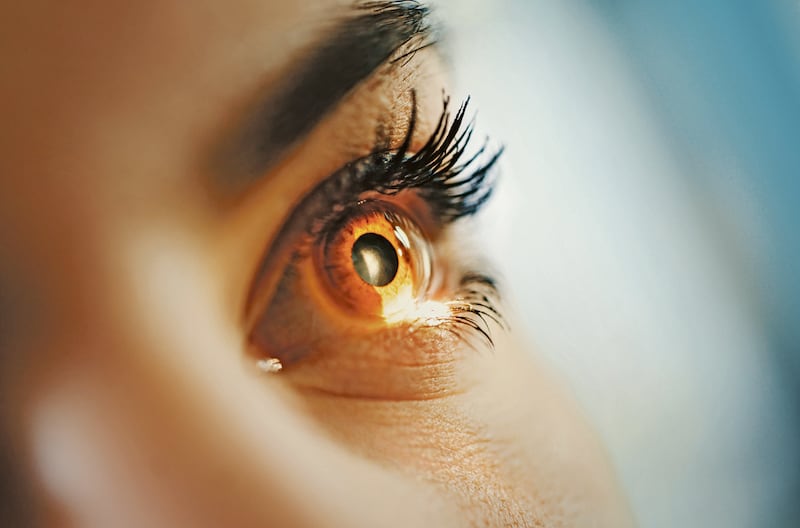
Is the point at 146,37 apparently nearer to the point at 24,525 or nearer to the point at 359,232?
the point at 359,232

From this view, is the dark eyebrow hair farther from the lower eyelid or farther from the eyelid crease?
the lower eyelid

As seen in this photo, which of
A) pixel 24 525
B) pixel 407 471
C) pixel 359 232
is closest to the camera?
pixel 24 525

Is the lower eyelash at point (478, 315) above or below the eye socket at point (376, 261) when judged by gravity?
below

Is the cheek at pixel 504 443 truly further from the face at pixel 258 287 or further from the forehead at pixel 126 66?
the forehead at pixel 126 66

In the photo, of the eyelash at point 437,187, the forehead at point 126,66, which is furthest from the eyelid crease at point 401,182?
the forehead at point 126,66

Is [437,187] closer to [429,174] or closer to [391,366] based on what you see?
[429,174]

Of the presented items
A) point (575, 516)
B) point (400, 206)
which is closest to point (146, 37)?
point (400, 206)

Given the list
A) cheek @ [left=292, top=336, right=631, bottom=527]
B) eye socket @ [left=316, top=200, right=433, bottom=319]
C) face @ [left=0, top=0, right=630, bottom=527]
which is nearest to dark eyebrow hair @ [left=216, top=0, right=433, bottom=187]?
face @ [left=0, top=0, right=630, bottom=527]

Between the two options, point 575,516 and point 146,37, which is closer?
point 146,37
